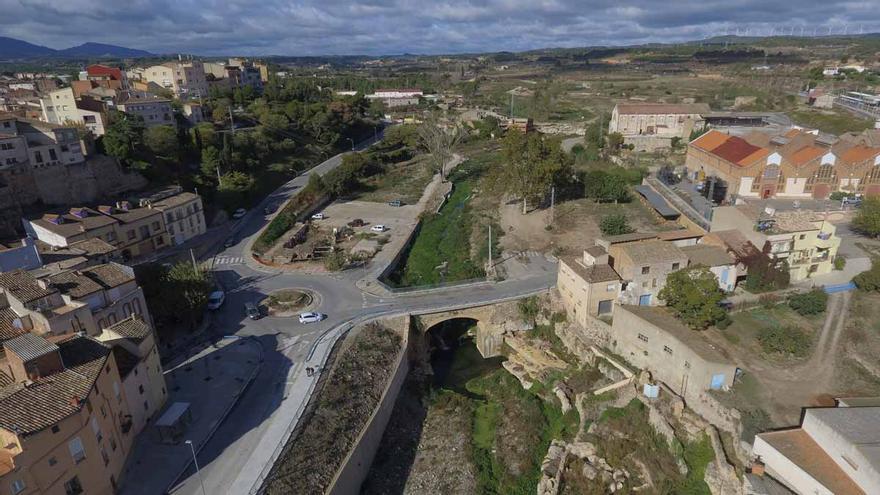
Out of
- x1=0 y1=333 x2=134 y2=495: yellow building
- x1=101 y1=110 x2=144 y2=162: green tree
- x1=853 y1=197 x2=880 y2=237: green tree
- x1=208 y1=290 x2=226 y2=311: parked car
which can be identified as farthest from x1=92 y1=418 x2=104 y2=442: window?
x1=853 y1=197 x2=880 y2=237: green tree

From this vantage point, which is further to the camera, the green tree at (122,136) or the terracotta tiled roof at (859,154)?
the green tree at (122,136)

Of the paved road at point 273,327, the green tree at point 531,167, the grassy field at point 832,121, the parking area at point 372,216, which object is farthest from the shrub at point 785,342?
the grassy field at point 832,121

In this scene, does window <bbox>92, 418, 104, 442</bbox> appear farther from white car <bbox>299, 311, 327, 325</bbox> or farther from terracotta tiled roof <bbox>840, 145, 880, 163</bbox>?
terracotta tiled roof <bbox>840, 145, 880, 163</bbox>

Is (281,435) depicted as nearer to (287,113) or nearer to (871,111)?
(287,113)

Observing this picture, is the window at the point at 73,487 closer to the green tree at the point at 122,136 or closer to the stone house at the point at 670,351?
the stone house at the point at 670,351

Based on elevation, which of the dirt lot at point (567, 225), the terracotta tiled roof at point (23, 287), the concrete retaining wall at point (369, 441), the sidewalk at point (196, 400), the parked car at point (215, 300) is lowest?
the concrete retaining wall at point (369, 441)

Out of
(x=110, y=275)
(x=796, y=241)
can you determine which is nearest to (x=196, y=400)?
(x=110, y=275)

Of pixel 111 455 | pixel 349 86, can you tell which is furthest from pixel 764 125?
pixel 349 86
